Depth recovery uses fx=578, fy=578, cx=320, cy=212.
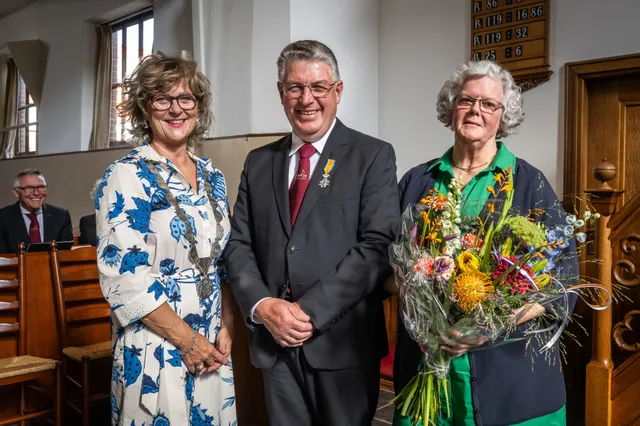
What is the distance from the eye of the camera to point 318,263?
69.4 inches

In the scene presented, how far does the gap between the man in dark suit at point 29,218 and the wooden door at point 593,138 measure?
15.9 ft

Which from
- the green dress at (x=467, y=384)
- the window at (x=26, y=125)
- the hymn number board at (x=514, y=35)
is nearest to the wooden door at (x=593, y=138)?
the hymn number board at (x=514, y=35)

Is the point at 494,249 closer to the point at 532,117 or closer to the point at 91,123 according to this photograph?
the point at 532,117

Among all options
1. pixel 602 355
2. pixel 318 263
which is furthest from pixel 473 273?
pixel 602 355

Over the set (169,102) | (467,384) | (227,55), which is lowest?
(467,384)

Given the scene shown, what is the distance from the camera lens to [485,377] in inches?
63.5

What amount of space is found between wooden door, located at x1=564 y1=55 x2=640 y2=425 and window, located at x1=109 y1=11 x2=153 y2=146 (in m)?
5.84

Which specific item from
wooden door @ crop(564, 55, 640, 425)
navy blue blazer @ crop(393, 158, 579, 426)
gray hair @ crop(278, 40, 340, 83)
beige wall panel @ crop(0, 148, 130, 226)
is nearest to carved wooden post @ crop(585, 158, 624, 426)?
wooden door @ crop(564, 55, 640, 425)

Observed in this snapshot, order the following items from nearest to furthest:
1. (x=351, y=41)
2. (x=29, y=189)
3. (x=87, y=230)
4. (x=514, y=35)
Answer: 1. (x=514, y=35)
2. (x=351, y=41)
3. (x=29, y=189)
4. (x=87, y=230)

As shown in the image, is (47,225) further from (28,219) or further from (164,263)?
(164,263)

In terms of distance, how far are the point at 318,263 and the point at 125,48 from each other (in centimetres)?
786

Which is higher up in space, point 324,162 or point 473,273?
point 324,162

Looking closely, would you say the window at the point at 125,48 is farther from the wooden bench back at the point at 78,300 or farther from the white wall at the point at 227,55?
the wooden bench back at the point at 78,300

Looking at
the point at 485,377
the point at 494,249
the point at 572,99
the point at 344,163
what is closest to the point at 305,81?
the point at 344,163
